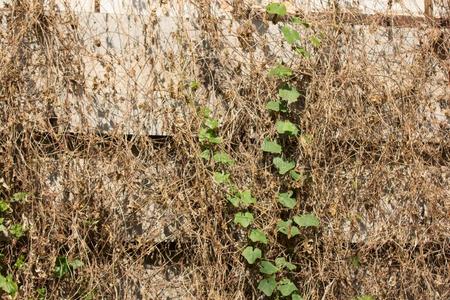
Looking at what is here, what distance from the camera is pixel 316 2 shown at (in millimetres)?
4129

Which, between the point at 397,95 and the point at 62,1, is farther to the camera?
the point at 397,95

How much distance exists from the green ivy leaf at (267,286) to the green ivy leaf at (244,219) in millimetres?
290

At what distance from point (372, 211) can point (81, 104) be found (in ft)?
5.23

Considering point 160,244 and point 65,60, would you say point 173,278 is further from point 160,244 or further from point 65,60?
point 65,60

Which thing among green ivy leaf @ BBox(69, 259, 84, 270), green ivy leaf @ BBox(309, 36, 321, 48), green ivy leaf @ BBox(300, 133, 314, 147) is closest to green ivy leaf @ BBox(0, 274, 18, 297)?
green ivy leaf @ BBox(69, 259, 84, 270)

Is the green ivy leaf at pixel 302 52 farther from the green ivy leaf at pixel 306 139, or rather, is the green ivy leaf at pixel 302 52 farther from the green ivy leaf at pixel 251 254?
the green ivy leaf at pixel 251 254

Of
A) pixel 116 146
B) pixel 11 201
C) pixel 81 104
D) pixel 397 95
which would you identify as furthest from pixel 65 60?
pixel 397 95

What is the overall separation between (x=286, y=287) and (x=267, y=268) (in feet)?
0.44

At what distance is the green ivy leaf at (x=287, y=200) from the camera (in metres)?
3.87

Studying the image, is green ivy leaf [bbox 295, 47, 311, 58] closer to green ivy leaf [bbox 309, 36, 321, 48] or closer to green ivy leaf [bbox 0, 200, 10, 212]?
green ivy leaf [bbox 309, 36, 321, 48]

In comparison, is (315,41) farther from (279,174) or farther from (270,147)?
(279,174)

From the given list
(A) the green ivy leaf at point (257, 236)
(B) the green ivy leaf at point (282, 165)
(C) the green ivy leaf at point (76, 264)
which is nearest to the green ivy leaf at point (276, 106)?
(B) the green ivy leaf at point (282, 165)

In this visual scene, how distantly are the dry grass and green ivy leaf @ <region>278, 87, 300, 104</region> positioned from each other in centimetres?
8

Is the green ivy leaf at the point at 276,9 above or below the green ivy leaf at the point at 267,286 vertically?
above
